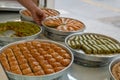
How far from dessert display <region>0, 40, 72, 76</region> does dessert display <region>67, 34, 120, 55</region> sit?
0.08 metres

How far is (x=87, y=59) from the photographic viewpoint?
35.9 inches

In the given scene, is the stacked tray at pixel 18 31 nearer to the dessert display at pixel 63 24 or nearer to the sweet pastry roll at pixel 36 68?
the dessert display at pixel 63 24

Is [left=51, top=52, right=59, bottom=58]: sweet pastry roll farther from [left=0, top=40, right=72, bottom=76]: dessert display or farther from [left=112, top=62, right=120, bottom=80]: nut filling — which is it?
[left=112, top=62, right=120, bottom=80]: nut filling

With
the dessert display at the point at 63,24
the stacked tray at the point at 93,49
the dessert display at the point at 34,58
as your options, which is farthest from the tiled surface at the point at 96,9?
the dessert display at the point at 34,58

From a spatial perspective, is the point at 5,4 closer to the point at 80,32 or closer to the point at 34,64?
the point at 80,32

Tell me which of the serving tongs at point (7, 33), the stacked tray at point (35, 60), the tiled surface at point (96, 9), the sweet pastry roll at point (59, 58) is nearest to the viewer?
the stacked tray at point (35, 60)

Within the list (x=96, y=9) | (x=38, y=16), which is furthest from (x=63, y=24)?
(x=96, y=9)

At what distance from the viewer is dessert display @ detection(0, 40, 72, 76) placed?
79 cm

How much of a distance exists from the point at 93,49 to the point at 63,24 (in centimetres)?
34

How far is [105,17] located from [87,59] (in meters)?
2.67

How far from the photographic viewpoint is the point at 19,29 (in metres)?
1.17

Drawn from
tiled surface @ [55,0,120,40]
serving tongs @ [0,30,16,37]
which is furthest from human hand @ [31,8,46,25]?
tiled surface @ [55,0,120,40]

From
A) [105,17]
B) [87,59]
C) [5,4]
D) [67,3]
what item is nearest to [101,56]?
[87,59]

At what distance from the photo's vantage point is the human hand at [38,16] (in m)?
1.27
